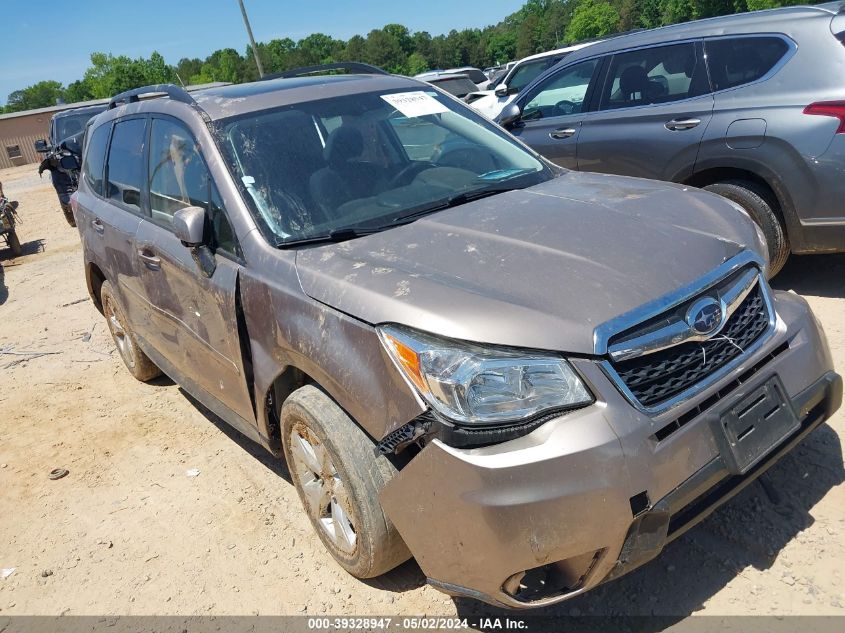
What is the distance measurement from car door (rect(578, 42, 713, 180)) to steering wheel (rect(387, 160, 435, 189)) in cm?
237

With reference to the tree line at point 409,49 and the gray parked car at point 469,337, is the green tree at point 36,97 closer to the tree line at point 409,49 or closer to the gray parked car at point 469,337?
the tree line at point 409,49

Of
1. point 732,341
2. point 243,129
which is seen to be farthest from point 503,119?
point 732,341

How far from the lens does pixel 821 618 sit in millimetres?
2234

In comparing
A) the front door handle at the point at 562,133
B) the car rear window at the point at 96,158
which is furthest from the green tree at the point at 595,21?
the car rear window at the point at 96,158

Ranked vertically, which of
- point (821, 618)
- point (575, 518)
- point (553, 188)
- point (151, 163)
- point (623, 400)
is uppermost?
point (151, 163)

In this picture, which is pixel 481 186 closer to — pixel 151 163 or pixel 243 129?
pixel 243 129

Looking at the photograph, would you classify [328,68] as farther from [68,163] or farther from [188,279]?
[68,163]

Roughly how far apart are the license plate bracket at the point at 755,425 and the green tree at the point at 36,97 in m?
130

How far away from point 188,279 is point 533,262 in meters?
1.78

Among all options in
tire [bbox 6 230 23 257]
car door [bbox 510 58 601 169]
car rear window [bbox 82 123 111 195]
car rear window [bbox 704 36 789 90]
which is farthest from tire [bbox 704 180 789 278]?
tire [bbox 6 230 23 257]

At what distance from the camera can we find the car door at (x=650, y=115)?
15.8 feet

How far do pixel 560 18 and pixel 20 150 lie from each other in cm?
7886

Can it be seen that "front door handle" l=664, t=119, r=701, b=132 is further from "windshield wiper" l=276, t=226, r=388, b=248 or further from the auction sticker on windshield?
"windshield wiper" l=276, t=226, r=388, b=248

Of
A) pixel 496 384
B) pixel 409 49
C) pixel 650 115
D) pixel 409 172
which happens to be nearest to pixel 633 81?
pixel 650 115
